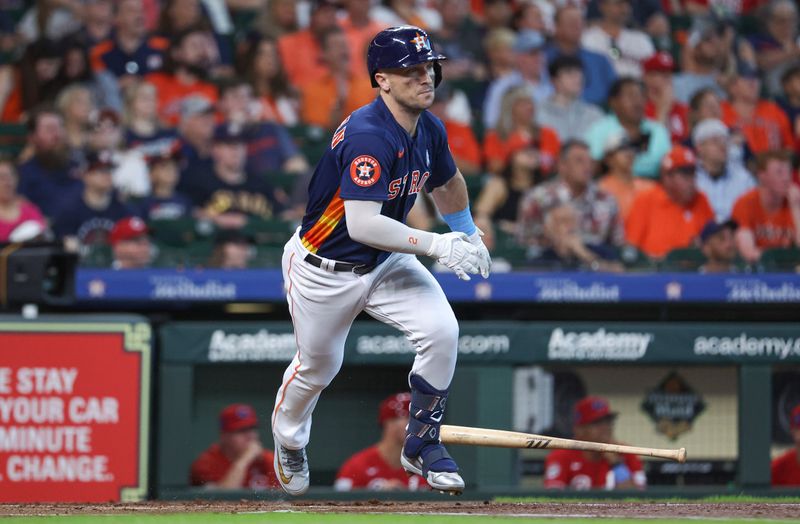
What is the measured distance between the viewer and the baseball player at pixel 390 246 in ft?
15.1

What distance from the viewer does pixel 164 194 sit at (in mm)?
8961

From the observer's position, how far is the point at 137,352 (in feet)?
23.3

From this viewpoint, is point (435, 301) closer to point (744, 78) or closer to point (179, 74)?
point (179, 74)

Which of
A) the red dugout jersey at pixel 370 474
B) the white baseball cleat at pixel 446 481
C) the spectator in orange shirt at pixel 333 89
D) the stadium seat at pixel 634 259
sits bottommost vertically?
the red dugout jersey at pixel 370 474

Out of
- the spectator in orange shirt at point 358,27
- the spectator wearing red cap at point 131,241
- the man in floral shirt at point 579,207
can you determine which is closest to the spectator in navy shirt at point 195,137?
the spectator wearing red cap at point 131,241

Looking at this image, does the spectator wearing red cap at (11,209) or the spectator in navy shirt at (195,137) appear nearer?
the spectator wearing red cap at (11,209)

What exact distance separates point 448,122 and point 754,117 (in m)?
2.65

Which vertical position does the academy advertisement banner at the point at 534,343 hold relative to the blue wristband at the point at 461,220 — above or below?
below

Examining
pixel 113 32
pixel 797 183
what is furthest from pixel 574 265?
pixel 113 32

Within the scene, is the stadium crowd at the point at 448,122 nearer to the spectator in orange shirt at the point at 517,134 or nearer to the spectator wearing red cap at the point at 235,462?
the spectator in orange shirt at the point at 517,134

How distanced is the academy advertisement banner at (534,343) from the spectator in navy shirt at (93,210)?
165 cm

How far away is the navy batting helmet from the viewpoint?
471cm

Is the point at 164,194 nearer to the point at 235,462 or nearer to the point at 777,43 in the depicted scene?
the point at 235,462

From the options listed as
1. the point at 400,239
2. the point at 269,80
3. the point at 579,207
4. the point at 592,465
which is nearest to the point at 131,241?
the point at 269,80
